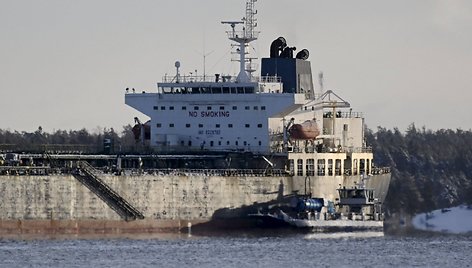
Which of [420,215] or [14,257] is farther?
[420,215]

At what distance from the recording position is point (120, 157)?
13600cm

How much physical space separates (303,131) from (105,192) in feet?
46.3

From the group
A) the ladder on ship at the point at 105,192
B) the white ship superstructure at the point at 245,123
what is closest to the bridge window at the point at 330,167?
the white ship superstructure at the point at 245,123

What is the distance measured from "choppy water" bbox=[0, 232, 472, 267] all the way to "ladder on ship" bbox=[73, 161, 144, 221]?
4787 mm

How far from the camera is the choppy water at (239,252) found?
11356 cm

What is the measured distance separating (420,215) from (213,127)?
30.6m

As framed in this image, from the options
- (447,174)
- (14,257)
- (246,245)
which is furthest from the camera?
(447,174)

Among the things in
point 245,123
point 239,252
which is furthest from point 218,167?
point 239,252

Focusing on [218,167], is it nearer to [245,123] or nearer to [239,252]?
[245,123]

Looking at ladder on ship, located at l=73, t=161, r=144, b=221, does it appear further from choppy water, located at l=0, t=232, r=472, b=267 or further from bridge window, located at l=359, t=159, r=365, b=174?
bridge window, located at l=359, t=159, r=365, b=174

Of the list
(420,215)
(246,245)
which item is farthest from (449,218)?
(246,245)

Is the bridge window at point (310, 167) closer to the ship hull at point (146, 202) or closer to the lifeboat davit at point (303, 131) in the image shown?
the ship hull at point (146, 202)

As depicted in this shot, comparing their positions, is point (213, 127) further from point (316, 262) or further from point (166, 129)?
point (316, 262)

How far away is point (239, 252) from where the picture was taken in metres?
120
